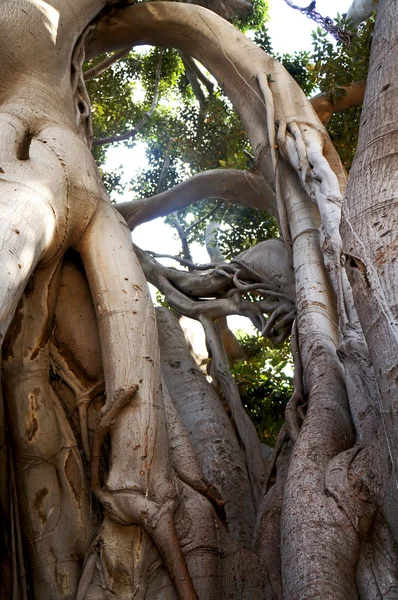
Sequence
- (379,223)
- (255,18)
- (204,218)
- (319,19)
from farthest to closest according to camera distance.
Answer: (255,18)
(204,218)
(319,19)
(379,223)

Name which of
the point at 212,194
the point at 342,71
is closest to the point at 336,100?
the point at 342,71

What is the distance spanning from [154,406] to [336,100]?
2.82 metres

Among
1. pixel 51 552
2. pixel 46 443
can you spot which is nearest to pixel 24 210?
pixel 46 443

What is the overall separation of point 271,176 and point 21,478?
2.14 m

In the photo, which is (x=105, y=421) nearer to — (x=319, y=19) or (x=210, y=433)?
(x=210, y=433)

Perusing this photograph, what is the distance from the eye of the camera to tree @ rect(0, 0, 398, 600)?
1954mm

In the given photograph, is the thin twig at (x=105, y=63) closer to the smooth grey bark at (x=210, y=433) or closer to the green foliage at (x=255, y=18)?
the green foliage at (x=255, y=18)

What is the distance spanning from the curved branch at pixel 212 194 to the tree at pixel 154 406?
96 centimetres

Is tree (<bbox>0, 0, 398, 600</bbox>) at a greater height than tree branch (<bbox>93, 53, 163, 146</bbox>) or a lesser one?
lesser

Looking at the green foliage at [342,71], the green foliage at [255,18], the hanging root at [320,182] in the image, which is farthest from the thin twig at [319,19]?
the green foliage at [255,18]

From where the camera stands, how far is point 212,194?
4.75m

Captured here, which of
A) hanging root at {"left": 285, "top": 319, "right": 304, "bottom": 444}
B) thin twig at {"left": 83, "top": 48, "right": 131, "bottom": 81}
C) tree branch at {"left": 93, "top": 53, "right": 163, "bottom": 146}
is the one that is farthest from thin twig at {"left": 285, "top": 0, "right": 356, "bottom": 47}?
tree branch at {"left": 93, "top": 53, "right": 163, "bottom": 146}

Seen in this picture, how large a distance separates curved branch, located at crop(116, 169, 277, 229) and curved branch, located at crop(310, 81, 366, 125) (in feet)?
2.07

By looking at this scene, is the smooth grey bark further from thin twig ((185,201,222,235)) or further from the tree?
thin twig ((185,201,222,235))
